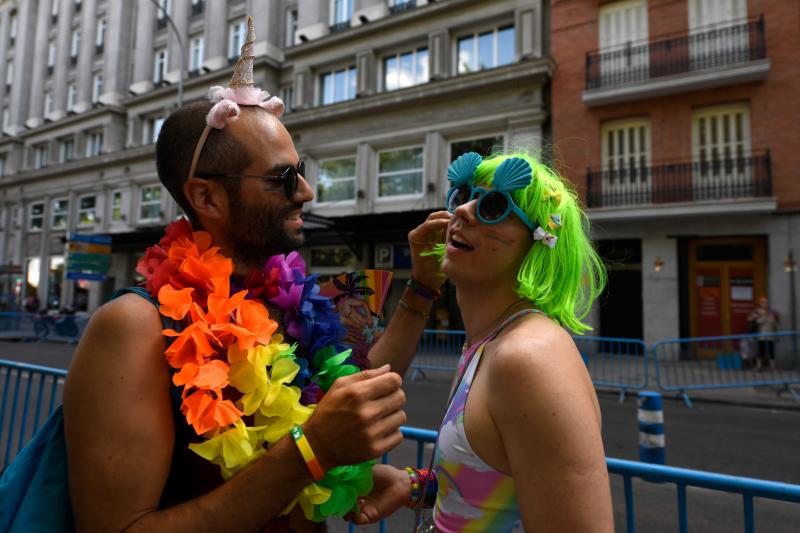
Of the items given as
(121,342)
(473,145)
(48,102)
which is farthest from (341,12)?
(48,102)

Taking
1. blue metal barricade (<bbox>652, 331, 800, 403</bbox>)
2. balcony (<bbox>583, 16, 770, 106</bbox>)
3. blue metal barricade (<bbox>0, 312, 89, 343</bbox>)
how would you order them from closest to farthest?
blue metal barricade (<bbox>652, 331, 800, 403</bbox>)
balcony (<bbox>583, 16, 770, 106</bbox>)
blue metal barricade (<bbox>0, 312, 89, 343</bbox>)

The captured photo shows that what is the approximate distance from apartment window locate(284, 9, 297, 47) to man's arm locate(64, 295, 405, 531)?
24411 millimetres

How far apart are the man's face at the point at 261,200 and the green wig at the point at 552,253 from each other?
2.21ft

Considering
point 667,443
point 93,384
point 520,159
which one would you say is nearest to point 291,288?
point 93,384

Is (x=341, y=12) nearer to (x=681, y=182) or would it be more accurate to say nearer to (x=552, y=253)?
(x=681, y=182)

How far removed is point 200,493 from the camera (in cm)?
127

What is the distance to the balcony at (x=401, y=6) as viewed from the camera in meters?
18.3

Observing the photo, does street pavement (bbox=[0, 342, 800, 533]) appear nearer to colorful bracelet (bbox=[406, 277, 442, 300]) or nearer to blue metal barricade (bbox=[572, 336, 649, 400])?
blue metal barricade (bbox=[572, 336, 649, 400])

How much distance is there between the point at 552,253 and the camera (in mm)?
1505

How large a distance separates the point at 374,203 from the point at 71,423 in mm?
17406

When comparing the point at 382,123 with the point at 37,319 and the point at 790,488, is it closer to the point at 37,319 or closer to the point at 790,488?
the point at 37,319

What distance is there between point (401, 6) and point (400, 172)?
6.72 metres

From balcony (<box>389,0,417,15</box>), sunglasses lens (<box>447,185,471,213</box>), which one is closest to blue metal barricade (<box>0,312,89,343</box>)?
balcony (<box>389,0,417,15</box>)

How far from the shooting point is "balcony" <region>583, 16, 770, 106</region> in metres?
13.2
